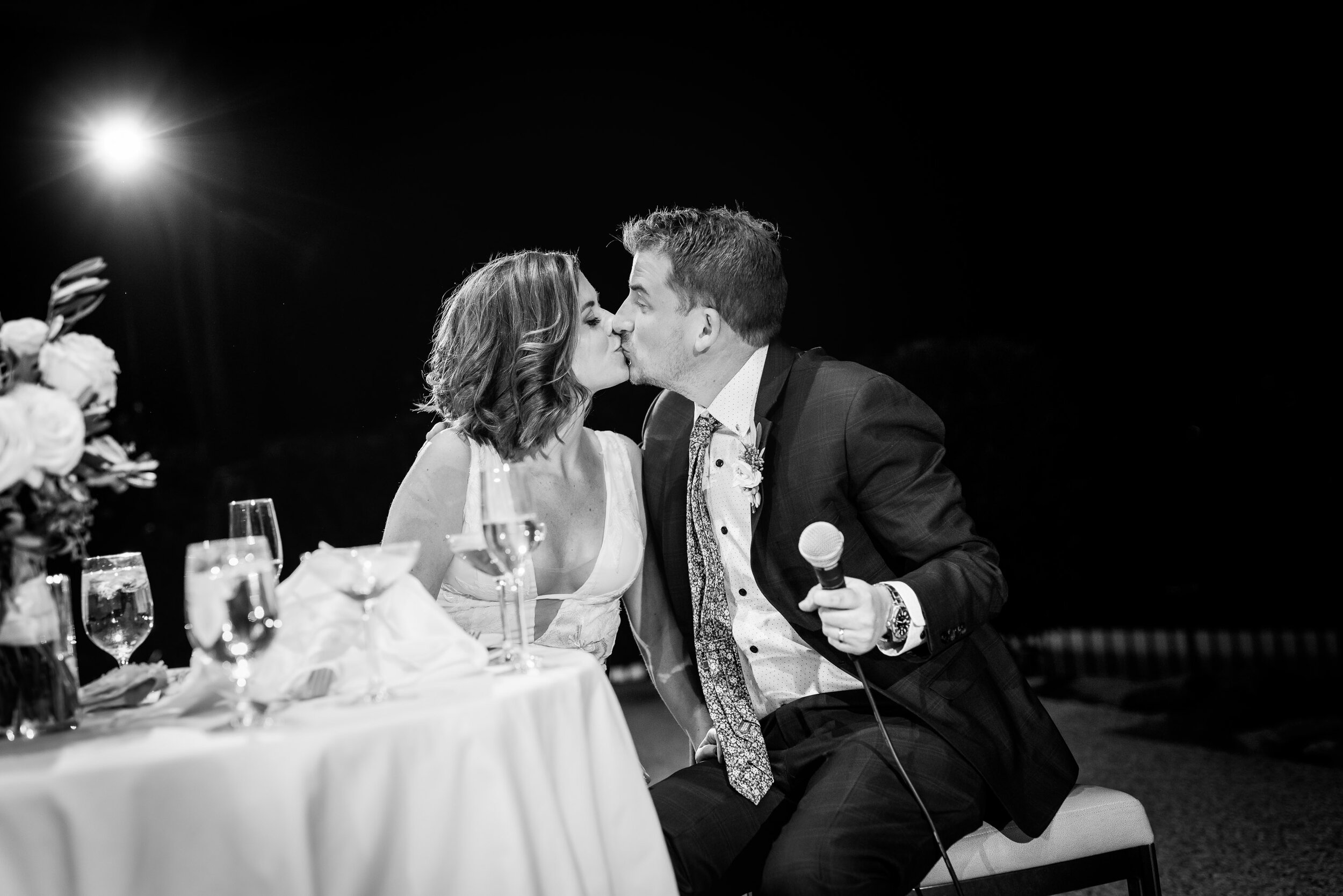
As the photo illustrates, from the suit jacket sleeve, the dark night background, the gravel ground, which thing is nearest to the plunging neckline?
the suit jacket sleeve

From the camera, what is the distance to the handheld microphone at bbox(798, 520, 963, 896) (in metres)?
1.95

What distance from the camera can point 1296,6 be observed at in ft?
26.9

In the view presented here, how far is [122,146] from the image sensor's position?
303 inches

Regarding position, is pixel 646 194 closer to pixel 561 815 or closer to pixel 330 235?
pixel 330 235

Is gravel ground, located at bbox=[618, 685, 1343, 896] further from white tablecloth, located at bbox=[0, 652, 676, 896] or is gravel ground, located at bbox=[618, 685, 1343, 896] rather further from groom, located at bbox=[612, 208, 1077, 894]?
white tablecloth, located at bbox=[0, 652, 676, 896]

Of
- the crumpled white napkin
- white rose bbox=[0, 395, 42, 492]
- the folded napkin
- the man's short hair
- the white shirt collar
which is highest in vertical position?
the man's short hair

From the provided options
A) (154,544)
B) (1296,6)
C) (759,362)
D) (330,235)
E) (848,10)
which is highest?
(848,10)

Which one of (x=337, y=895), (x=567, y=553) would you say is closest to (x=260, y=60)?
(x=567, y=553)

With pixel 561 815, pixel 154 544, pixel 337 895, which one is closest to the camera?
pixel 337 895

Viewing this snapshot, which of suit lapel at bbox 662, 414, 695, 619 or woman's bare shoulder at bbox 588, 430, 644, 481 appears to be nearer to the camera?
suit lapel at bbox 662, 414, 695, 619

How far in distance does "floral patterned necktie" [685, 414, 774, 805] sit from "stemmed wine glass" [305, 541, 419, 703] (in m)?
1.09

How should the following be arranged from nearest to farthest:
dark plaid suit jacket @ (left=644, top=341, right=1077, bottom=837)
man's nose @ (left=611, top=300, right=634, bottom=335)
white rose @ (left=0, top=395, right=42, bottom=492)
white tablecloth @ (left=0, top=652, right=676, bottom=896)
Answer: white tablecloth @ (left=0, top=652, right=676, bottom=896)
white rose @ (left=0, top=395, right=42, bottom=492)
dark plaid suit jacket @ (left=644, top=341, right=1077, bottom=837)
man's nose @ (left=611, top=300, right=634, bottom=335)

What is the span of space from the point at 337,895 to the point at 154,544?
21.6 feet

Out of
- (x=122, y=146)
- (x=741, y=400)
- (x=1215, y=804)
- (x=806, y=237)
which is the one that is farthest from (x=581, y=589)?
(x=806, y=237)
